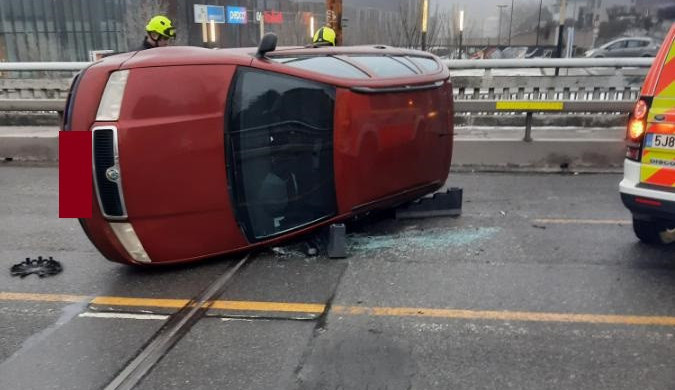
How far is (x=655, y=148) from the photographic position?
13.8ft

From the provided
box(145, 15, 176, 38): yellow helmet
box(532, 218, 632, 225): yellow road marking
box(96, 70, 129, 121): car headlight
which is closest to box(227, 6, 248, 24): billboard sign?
box(145, 15, 176, 38): yellow helmet

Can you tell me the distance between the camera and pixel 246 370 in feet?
10.3

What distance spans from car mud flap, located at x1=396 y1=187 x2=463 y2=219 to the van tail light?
1839mm

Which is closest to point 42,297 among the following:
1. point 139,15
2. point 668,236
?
point 668,236

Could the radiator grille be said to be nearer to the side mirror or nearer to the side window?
the side window

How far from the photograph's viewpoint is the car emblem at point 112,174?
3.97 m

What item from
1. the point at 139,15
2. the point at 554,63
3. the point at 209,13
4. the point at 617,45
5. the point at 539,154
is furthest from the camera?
the point at 209,13

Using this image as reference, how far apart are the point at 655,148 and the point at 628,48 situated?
3322 centimetres

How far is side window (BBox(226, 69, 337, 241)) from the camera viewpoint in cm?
435

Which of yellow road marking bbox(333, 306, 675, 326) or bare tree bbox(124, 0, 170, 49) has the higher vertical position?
bare tree bbox(124, 0, 170, 49)

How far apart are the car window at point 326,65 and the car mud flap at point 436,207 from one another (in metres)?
1.57

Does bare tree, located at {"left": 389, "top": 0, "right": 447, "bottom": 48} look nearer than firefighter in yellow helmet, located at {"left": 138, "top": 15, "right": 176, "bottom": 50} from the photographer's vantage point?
No

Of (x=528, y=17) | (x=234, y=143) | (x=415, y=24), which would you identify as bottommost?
(x=234, y=143)
